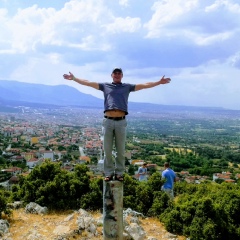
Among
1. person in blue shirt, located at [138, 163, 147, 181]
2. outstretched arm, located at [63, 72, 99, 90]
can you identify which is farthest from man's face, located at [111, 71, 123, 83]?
person in blue shirt, located at [138, 163, 147, 181]

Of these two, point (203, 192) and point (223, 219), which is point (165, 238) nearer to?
point (223, 219)

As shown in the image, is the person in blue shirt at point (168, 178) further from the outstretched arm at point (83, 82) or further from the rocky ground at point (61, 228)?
the outstretched arm at point (83, 82)

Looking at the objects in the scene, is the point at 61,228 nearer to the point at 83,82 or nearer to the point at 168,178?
the point at 83,82

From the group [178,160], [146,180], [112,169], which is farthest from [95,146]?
[112,169]

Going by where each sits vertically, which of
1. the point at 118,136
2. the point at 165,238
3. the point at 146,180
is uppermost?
the point at 118,136

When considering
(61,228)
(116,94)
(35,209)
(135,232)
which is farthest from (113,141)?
(35,209)

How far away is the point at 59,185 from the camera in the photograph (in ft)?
31.3

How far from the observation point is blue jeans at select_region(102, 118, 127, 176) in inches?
235

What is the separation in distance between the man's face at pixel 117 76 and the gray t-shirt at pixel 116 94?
83 millimetres

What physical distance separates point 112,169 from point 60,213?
3475 millimetres

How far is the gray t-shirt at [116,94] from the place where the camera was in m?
5.93

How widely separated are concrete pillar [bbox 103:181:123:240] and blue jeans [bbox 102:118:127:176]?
0.79 ft

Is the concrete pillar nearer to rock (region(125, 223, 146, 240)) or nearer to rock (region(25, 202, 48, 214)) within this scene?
rock (region(125, 223, 146, 240))

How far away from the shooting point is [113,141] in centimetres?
614
